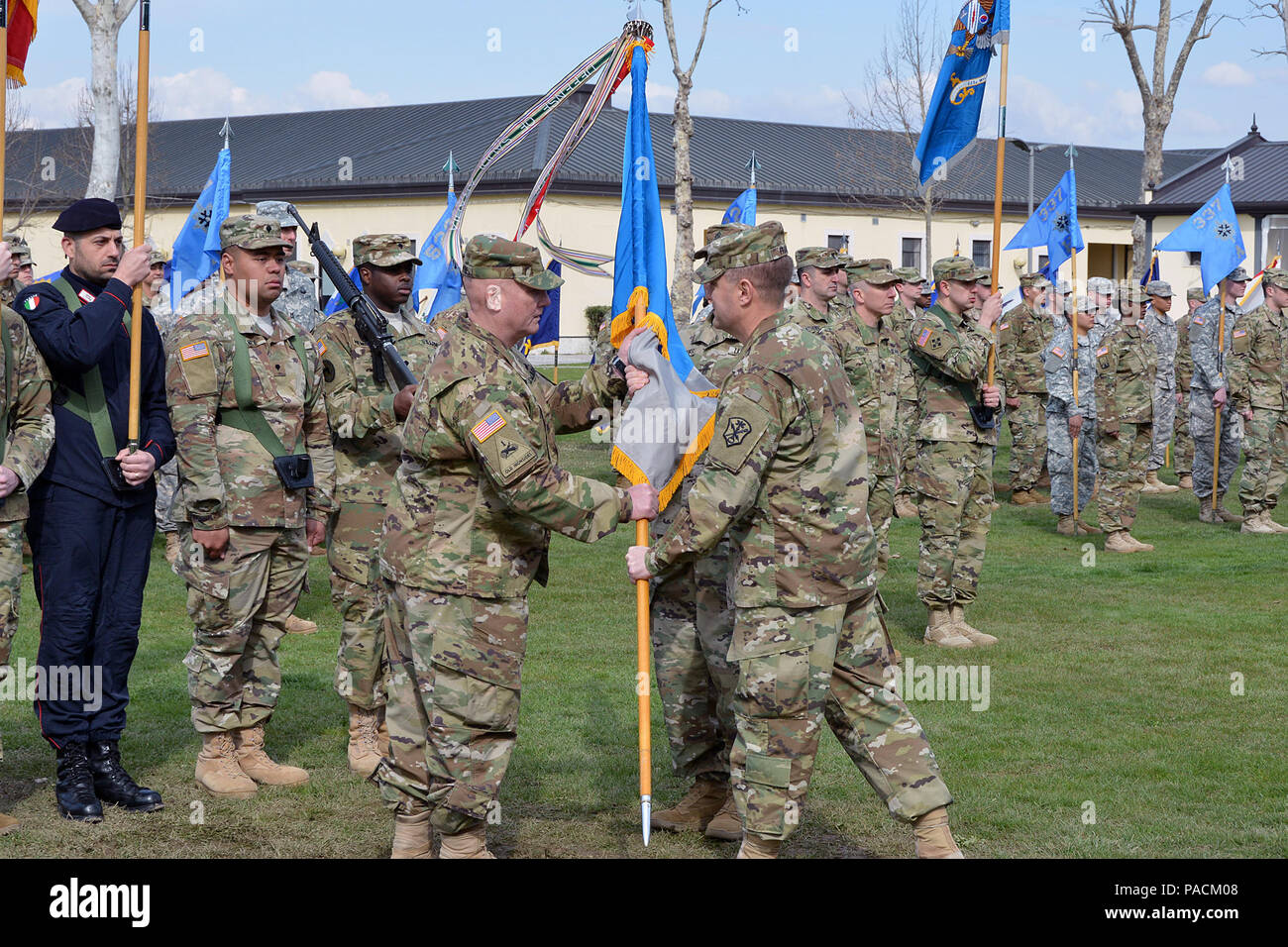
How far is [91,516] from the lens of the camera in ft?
20.5

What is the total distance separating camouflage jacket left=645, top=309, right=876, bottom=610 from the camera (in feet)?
16.6

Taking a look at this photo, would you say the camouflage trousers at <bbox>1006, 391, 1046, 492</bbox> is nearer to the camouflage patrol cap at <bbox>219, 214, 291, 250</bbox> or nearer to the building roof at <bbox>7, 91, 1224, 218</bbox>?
Result: the camouflage patrol cap at <bbox>219, 214, 291, 250</bbox>

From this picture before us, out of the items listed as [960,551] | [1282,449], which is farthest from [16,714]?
[1282,449]

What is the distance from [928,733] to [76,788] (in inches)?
180

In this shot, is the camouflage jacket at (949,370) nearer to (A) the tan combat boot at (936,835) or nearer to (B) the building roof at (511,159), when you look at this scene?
(A) the tan combat boot at (936,835)

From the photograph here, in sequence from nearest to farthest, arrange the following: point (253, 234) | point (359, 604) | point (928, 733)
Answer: point (253, 234)
point (359, 604)
point (928, 733)

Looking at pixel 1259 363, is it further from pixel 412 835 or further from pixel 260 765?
pixel 412 835

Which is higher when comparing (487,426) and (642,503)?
(487,426)

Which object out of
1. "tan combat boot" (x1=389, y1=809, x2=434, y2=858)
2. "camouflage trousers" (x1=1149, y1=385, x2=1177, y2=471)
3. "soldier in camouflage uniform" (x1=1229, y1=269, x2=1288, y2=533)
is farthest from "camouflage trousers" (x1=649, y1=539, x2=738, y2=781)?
"camouflage trousers" (x1=1149, y1=385, x2=1177, y2=471)

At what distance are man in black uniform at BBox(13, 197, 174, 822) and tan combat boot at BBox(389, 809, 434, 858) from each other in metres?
1.64

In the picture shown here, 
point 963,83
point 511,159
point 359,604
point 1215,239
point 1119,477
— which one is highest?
point 511,159

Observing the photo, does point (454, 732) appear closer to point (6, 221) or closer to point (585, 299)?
point (585, 299)

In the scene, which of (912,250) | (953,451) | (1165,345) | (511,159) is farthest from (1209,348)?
(912,250)
